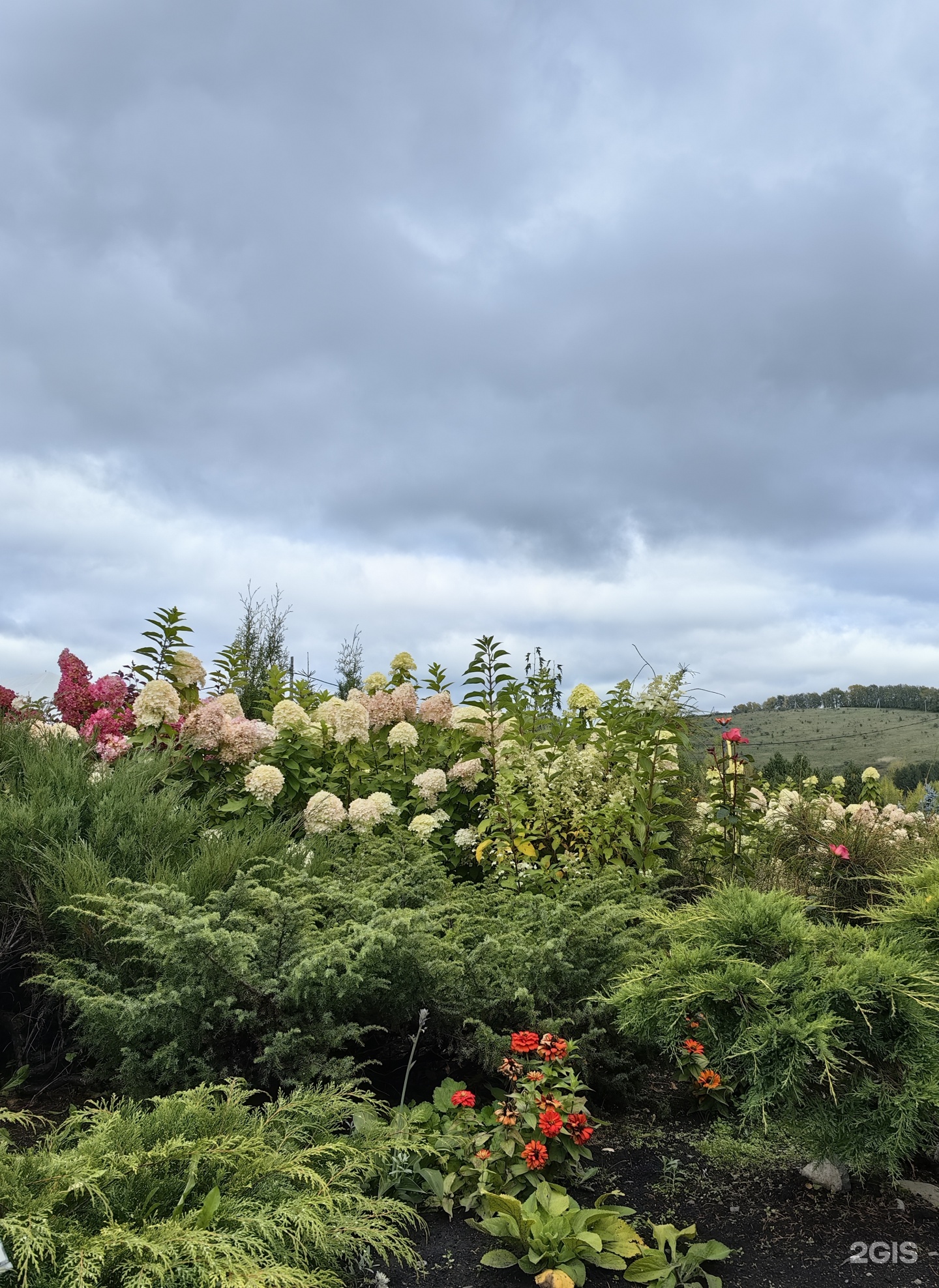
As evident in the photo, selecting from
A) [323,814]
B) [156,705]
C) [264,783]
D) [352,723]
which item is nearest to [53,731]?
[156,705]

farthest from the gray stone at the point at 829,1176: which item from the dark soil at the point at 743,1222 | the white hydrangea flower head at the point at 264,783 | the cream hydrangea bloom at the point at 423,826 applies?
the white hydrangea flower head at the point at 264,783

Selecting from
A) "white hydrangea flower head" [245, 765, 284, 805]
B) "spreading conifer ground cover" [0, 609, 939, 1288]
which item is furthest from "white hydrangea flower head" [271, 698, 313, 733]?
"white hydrangea flower head" [245, 765, 284, 805]

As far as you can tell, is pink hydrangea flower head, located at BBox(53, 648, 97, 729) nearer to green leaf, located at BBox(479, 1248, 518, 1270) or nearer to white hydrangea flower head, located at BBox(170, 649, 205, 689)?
white hydrangea flower head, located at BBox(170, 649, 205, 689)

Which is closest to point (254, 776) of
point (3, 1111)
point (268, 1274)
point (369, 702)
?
point (369, 702)

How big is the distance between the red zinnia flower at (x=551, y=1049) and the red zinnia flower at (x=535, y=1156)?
336mm

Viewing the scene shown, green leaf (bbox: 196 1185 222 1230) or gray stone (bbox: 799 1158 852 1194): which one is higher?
green leaf (bbox: 196 1185 222 1230)

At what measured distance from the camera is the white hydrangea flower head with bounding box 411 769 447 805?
593 centimetres

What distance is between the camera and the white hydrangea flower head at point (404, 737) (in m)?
6.39

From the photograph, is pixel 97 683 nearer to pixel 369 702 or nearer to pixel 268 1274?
pixel 369 702

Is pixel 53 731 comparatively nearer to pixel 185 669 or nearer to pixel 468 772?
pixel 185 669

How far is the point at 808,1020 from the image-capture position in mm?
2605

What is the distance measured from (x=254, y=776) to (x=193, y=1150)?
339 cm

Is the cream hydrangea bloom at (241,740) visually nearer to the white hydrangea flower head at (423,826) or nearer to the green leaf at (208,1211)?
the white hydrangea flower head at (423,826)

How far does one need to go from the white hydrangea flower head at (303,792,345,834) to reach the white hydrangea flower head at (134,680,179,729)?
4.02 ft
